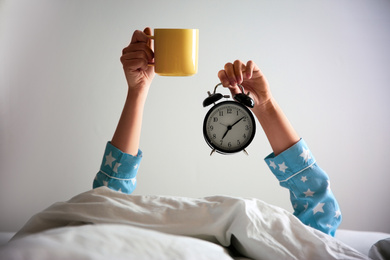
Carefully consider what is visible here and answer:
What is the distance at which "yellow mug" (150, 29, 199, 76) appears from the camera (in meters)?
1.33

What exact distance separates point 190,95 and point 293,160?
1.37 m

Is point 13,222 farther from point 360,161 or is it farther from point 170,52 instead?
point 360,161

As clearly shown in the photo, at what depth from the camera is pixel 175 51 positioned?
4.38 feet

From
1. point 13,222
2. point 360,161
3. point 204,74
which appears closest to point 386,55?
point 360,161

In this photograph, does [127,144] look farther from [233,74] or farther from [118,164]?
[233,74]

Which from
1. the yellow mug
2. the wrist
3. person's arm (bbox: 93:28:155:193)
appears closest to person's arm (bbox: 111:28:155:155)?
person's arm (bbox: 93:28:155:193)

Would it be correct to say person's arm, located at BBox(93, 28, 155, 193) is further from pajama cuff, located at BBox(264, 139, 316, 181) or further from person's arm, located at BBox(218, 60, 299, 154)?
pajama cuff, located at BBox(264, 139, 316, 181)

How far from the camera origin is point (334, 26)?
113 inches

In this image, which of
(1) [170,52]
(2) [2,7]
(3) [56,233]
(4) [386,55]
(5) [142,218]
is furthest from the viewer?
(4) [386,55]

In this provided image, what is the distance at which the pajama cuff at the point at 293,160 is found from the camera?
5.03 ft

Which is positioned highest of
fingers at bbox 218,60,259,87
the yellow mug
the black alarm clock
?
the yellow mug

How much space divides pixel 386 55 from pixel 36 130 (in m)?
2.20

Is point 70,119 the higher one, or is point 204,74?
point 204,74

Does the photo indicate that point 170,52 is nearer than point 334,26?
Yes
